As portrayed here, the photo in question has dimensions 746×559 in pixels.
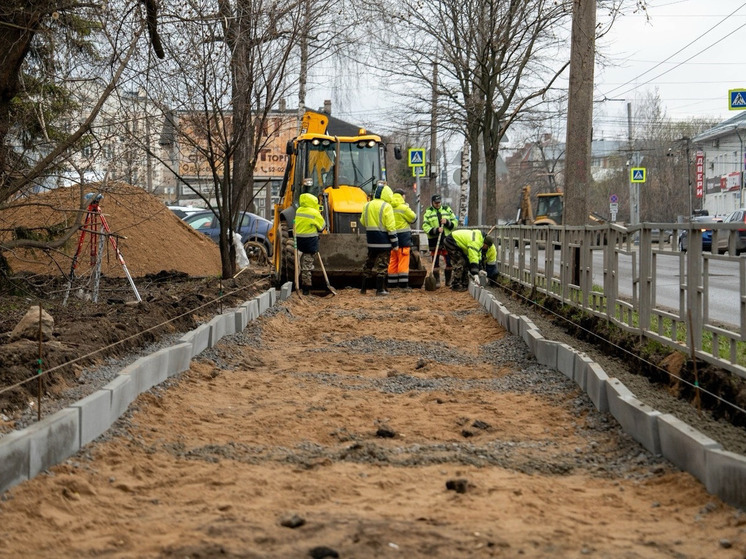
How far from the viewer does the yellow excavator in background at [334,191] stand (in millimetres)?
18750

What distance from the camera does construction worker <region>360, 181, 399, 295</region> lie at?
17406 millimetres

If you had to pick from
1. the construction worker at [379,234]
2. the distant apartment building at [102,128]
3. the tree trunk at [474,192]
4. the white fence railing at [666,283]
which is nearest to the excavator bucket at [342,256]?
the construction worker at [379,234]

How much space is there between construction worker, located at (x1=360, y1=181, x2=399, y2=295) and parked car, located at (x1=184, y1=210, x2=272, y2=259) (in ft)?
29.9

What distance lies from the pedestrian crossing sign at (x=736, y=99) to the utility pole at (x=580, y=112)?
41.2 feet

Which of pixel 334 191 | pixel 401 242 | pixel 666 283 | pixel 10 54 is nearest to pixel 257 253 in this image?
pixel 334 191

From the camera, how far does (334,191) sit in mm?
19469

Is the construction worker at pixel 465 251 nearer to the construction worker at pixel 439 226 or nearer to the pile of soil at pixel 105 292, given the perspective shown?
the construction worker at pixel 439 226

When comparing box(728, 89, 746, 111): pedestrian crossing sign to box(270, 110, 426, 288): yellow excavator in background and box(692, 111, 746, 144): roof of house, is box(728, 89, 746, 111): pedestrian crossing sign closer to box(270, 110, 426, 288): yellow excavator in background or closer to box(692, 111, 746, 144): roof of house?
box(270, 110, 426, 288): yellow excavator in background

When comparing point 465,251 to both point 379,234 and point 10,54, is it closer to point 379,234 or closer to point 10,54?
point 379,234

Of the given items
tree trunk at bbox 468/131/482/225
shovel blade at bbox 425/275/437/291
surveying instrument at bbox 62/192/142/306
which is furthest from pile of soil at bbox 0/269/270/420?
tree trunk at bbox 468/131/482/225

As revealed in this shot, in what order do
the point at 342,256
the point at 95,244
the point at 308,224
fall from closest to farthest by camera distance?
the point at 95,244, the point at 308,224, the point at 342,256

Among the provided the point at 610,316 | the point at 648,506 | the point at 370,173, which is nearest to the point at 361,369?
the point at 610,316

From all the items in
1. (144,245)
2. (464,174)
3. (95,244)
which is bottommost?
(144,245)

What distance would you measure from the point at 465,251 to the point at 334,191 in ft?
9.48
